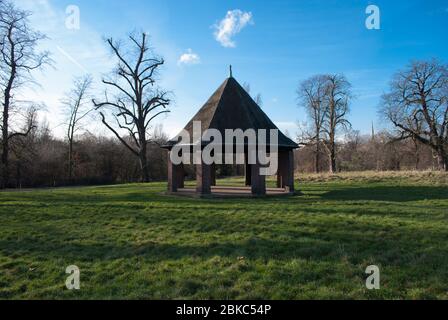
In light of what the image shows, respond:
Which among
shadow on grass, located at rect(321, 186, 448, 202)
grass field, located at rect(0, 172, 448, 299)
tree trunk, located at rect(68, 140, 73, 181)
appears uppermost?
tree trunk, located at rect(68, 140, 73, 181)

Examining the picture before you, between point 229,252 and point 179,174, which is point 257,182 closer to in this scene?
point 179,174

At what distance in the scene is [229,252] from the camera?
635 centimetres

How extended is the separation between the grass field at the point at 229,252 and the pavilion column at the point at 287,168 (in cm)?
551

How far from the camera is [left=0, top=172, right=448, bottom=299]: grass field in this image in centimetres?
467

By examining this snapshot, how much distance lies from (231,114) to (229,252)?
10.6 metres

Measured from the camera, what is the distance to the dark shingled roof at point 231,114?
15.6m

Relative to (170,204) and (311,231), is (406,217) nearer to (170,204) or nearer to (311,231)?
(311,231)

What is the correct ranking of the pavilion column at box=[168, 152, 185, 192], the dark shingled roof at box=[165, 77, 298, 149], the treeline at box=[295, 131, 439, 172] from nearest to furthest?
the dark shingled roof at box=[165, 77, 298, 149]
the pavilion column at box=[168, 152, 185, 192]
the treeline at box=[295, 131, 439, 172]

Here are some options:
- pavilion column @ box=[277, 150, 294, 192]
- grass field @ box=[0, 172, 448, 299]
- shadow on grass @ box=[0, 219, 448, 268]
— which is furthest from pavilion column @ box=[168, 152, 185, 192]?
shadow on grass @ box=[0, 219, 448, 268]

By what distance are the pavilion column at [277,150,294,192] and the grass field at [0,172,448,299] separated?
551 centimetres

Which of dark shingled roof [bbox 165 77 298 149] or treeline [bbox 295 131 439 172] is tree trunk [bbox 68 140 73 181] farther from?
treeline [bbox 295 131 439 172]

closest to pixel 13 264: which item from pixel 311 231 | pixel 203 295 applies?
pixel 203 295
